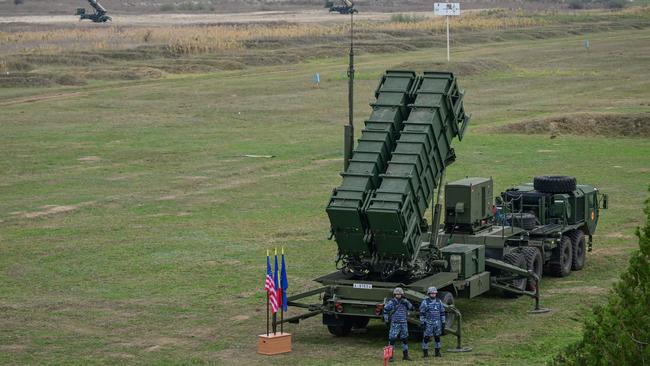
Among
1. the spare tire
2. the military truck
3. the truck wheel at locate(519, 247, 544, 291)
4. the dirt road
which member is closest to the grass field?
the truck wheel at locate(519, 247, 544, 291)

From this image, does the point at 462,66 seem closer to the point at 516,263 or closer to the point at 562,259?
the point at 562,259

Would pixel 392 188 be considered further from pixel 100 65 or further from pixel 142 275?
pixel 100 65

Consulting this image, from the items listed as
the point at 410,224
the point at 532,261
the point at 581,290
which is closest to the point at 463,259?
the point at 410,224

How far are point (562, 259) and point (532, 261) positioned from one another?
78.7 inches

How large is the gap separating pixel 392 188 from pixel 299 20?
138m

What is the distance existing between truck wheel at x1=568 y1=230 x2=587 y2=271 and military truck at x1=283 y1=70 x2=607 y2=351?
2.74 m

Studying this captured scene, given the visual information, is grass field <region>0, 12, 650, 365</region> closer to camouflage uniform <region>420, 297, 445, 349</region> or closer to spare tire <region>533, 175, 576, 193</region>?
camouflage uniform <region>420, 297, 445, 349</region>

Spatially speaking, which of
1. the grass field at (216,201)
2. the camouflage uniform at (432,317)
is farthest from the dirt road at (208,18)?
the camouflage uniform at (432,317)

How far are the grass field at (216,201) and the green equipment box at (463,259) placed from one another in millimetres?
1109

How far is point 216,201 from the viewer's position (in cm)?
4125

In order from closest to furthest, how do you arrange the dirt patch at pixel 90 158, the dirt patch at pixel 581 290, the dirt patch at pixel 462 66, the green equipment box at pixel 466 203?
the green equipment box at pixel 466 203, the dirt patch at pixel 581 290, the dirt patch at pixel 90 158, the dirt patch at pixel 462 66

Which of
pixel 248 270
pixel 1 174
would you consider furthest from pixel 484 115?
pixel 248 270

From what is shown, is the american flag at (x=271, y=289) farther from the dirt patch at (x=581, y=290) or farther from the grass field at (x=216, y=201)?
the dirt patch at (x=581, y=290)

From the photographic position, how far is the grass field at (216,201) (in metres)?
24.2
